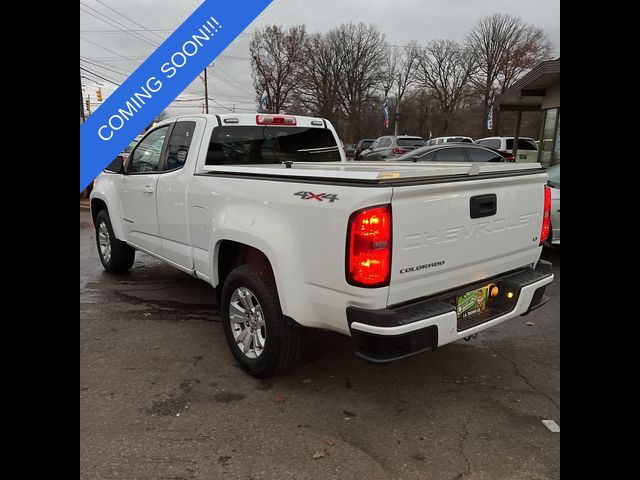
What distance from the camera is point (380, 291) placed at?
2.61 meters

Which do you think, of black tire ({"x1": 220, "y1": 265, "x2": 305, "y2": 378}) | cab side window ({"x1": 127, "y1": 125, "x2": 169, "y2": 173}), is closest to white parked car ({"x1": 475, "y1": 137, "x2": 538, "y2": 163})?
cab side window ({"x1": 127, "y1": 125, "x2": 169, "y2": 173})

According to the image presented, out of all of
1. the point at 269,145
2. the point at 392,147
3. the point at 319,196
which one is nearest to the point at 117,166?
the point at 269,145

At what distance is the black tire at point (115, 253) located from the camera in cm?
604

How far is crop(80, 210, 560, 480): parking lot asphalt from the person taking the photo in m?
2.56

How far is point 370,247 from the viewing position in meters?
2.56

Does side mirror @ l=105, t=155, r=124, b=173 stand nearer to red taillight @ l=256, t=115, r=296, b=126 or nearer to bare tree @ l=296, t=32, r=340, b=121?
red taillight @ l=256, t=115, r=296, b=126

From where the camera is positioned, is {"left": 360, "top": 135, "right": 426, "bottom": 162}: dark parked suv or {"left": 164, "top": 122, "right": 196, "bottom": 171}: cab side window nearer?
{"left": 164, "top": 122, "right": 196, "bottom": 171}: cab side window

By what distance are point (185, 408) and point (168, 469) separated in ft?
2.02

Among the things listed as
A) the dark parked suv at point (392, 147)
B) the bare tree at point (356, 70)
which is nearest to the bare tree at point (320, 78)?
the bare tree at point (356, 70)

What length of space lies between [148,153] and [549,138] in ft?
49.4

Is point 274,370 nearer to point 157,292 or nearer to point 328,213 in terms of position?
point 328,213

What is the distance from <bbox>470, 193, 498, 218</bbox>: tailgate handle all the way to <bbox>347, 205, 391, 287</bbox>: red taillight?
27.9 inches
